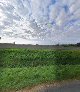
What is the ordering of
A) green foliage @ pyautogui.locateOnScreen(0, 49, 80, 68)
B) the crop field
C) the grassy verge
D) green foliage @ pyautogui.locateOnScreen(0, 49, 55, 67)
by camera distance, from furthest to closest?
1. green foliage @ pyautogui.locateOnScreen(0, 49, 80, 68)
2. green foliage @ pyautogui.locateOnScreen(0, 49, 55, 67)
3. the crop field
4. the grassy verge

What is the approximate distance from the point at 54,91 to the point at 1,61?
818 centimetres

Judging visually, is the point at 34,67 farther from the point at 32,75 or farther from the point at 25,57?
the point at 32,75

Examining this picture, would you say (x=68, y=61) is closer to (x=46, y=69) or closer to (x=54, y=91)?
(x=46, y=69)

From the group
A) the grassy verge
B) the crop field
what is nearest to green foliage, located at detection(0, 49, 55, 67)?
the crop field

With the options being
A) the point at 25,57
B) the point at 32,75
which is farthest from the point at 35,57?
the point at 32,75

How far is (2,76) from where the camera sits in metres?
21.3

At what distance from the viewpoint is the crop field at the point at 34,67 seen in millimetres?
21031

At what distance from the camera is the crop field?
828 inches

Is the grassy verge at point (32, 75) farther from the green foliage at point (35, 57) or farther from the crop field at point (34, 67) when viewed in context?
the green foliage at point (35, 57)

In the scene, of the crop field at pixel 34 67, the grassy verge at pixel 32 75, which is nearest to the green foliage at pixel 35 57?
the crop field at pixel 34 67

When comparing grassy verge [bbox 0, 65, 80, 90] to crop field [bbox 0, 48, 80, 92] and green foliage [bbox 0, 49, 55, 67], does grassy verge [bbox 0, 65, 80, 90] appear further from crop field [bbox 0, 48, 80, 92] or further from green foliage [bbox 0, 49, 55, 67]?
green foliage [bbox 0, 49, 55, 67]

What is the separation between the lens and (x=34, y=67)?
2525 cm

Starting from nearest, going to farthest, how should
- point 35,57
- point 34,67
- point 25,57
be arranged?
point 34,67, point 25,57, point 35,57

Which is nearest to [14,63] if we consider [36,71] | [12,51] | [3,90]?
[12,51]
